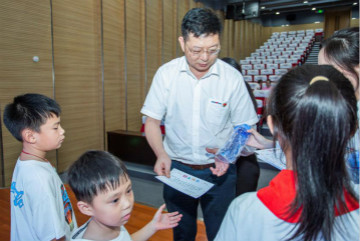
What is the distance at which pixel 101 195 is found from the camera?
2.88 ft

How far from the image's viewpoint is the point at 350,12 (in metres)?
12.4

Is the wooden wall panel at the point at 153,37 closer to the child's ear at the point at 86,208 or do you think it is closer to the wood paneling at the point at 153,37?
the wood paneling at the point at 153,37

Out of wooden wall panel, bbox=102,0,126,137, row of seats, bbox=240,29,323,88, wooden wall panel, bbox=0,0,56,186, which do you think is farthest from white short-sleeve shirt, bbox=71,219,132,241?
row of seats, bbox=240,29,323,88

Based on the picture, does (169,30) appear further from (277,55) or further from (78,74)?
(277,55)

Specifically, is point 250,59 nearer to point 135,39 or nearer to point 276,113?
point 135,39

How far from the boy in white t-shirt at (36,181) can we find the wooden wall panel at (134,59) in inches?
135

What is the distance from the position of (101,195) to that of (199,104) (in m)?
0.68

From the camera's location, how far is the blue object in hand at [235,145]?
3.81ft

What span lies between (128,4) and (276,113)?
15.0 feet

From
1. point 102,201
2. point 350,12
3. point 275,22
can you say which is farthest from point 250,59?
point 102,201

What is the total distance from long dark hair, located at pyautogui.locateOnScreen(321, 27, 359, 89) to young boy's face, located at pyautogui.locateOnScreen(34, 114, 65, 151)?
3.87 feet

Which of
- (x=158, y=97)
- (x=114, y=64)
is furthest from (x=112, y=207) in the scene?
(x=114, y=64)

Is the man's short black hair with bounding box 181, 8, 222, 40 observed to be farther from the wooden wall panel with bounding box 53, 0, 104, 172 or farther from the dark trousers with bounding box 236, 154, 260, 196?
the wooden wall panel with bounding box 53, 0, 104, 172

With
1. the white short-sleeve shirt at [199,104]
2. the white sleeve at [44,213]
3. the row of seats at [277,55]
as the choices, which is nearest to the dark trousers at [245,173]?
the white short-sleeve shirt at [199,104]
